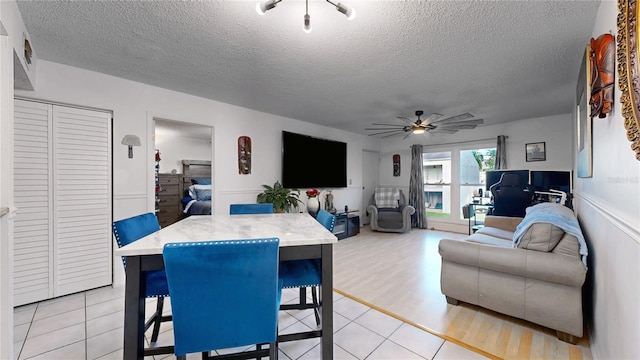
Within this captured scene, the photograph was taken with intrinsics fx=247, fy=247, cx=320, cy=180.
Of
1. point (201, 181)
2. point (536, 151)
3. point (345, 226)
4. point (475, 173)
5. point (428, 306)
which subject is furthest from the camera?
point (201, 181)

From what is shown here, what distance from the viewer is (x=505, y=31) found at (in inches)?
76.5

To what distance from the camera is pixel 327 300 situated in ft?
4.60

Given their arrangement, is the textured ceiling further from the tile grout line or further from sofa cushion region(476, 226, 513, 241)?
the tile grout line

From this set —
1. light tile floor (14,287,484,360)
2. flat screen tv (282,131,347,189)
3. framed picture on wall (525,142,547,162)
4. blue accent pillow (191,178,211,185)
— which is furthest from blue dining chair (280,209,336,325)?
blue accent pillow (191,178,211,185)

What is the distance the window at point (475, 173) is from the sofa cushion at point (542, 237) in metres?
3.60

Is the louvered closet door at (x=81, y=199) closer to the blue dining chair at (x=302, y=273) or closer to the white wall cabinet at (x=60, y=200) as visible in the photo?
the white wall cabinet at (x=60, y=200)

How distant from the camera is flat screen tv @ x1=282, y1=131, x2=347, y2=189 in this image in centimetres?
447

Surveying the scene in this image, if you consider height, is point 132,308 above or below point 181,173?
below

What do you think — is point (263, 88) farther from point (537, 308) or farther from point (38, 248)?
point (537, 308)

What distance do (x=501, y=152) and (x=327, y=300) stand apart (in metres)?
5.11

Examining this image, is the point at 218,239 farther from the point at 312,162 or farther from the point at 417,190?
the point at 417,190

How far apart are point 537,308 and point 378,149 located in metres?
5.26

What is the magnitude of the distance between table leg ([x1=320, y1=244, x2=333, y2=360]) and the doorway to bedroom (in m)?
4.79

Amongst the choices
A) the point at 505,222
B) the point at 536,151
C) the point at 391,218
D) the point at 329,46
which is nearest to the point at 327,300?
the point at 329,46
